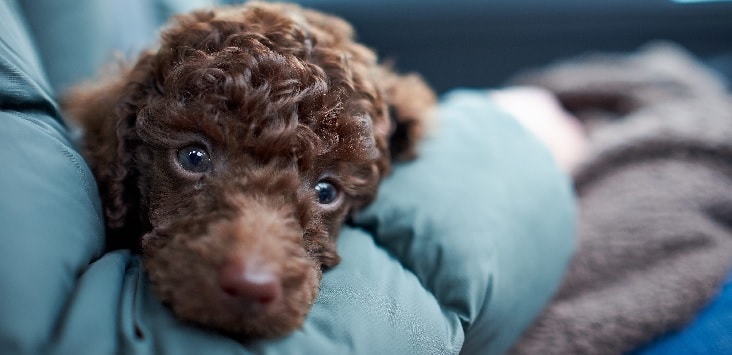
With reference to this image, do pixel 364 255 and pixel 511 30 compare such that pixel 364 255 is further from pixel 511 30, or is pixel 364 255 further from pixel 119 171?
pixel 511 30

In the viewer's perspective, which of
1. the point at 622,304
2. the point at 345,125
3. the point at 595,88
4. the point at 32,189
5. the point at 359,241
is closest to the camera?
the point at 32,189

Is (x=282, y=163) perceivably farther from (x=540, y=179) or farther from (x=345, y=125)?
(x=540, y=179)

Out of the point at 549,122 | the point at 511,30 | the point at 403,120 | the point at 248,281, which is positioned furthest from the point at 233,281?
the point at 511,30

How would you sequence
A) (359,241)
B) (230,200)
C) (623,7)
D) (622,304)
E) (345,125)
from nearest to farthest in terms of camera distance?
1. (230,200)
2. (345,125)
3. (359,241)
4. (622,304)
5. (623,7)

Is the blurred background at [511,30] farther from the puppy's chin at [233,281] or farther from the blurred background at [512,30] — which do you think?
the puppy's chin at [233,281]

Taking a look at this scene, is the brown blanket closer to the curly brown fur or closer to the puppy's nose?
the curly brown fur

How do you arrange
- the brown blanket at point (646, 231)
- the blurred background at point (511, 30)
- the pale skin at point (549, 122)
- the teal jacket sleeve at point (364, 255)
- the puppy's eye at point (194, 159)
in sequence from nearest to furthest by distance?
the teal jacket sleeve at point (364, 255)
the puppy's eye at point (194, 159)
the brown blanket at point (646, 231)
the pale skin at point (549, 122)
the blurred background at point (511, 30)

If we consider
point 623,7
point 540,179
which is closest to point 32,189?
point 540,179

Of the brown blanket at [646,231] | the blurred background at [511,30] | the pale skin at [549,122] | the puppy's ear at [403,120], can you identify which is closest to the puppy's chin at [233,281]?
the puppy's ear at [403,120]
